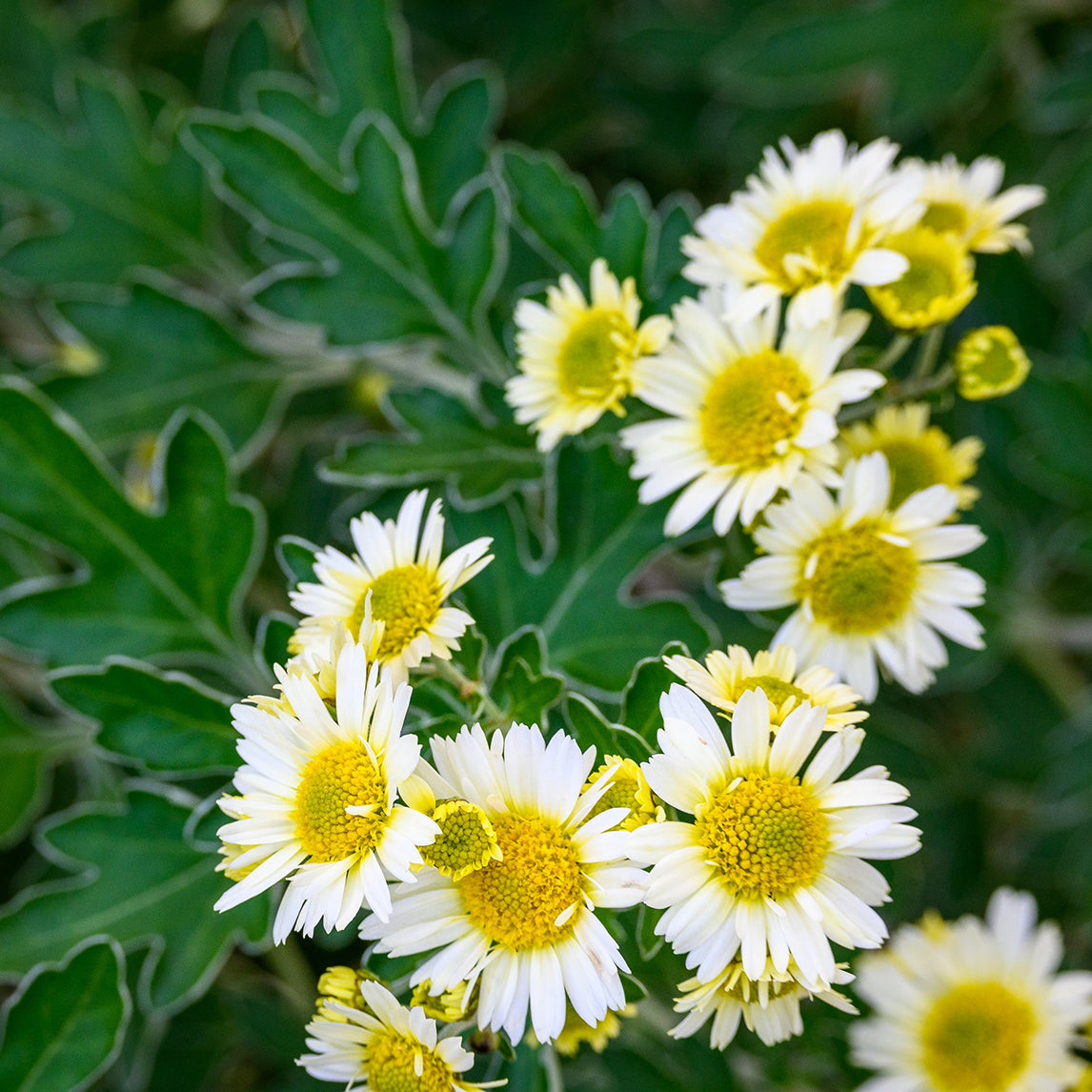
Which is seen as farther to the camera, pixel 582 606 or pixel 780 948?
pixel 582 606

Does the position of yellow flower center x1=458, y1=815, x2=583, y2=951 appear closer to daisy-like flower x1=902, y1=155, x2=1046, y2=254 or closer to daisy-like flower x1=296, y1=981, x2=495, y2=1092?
daisy-like flower x1=296, y1=981, x2=495, y2=1092

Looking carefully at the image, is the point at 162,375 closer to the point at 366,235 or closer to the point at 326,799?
the point at 366,235

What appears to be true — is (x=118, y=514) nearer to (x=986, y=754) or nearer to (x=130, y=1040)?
(x=130, y=1040)

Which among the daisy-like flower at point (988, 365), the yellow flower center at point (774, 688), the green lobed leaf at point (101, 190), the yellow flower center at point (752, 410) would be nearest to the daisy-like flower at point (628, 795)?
the yellow flower center at point (774, 688)

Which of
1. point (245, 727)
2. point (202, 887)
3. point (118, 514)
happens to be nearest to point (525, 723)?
point (245, 727)

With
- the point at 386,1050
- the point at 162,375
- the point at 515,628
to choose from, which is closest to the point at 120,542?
the point at 162,375

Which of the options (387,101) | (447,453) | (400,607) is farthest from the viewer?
(387,101)
